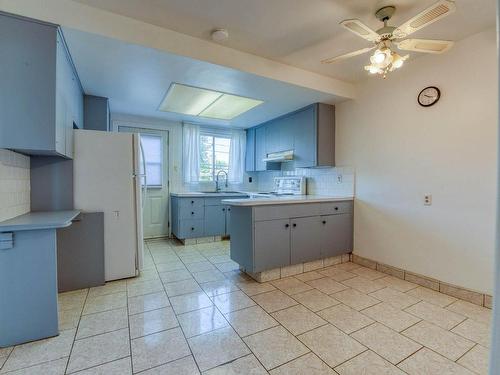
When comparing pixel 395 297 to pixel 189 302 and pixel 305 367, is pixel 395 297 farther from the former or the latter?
pixel 189 302

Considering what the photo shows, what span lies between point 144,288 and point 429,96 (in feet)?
11.8

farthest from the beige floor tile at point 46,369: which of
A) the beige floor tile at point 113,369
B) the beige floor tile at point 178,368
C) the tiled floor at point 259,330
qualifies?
the beige floor tile at point 178,368

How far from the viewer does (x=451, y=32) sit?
2.25 metres

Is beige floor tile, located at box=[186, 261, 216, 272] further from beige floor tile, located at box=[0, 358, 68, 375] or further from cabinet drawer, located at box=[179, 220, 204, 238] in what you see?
beige floor tile, located at box=[0, 358, 68, 375]

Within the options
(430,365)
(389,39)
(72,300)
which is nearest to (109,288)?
(72,300)

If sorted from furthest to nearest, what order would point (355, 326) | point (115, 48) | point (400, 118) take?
point (400, 118) → point (115, 48) → point (355, 326)

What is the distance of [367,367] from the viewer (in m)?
1.52

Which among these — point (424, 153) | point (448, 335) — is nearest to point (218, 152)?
point (424, 153)

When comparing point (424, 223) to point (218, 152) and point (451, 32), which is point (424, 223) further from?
point (218, 152)

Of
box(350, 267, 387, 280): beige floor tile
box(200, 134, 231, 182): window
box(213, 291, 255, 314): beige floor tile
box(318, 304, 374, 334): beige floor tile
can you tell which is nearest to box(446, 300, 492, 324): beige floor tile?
box(350, 267, 387, 280): beige floor tile

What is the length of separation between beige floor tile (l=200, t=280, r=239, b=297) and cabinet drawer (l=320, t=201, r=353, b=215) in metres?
1.42

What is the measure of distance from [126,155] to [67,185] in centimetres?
63

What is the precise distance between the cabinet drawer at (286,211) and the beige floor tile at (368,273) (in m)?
0.88

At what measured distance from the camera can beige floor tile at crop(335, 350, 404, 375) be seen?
1.48m
